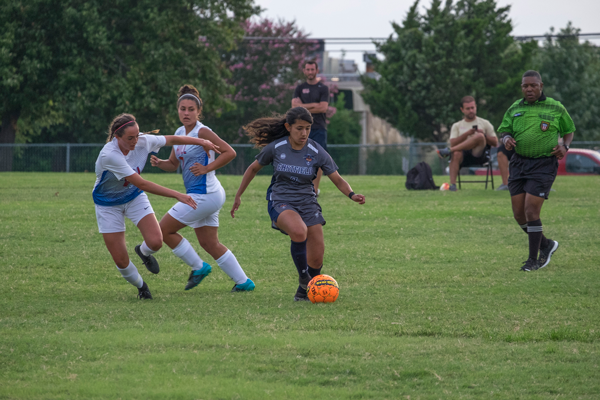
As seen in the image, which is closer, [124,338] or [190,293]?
[124,338]

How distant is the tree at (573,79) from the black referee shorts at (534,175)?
147 feet

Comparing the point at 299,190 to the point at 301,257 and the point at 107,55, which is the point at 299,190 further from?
the point at 107,55

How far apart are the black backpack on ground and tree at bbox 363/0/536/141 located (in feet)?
78.6

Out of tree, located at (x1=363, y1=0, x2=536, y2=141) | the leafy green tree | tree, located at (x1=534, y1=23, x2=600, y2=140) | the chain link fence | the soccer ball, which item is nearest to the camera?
the soccer ball

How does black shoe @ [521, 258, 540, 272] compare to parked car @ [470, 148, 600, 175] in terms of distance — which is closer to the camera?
black shoe @ [521, 258, 540, 272]

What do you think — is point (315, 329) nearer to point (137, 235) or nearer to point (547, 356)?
point (547, 356)

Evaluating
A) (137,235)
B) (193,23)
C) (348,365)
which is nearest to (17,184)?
(137,235)

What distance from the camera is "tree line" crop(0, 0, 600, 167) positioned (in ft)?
111

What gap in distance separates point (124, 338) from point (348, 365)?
1.60 m

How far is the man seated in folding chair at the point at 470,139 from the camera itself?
52.9 feet

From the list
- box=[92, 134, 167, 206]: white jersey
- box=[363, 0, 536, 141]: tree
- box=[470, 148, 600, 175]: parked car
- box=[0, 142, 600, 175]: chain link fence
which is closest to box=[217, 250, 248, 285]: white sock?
box=[92, 134, 167, 206]: white jersey

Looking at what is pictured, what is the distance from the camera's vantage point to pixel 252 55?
152 feet

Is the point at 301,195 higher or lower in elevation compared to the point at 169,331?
higher

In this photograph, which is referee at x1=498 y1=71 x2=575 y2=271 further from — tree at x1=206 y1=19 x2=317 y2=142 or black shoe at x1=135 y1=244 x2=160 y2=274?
tree at x1=206 y1=19 x2=317 y2=142
